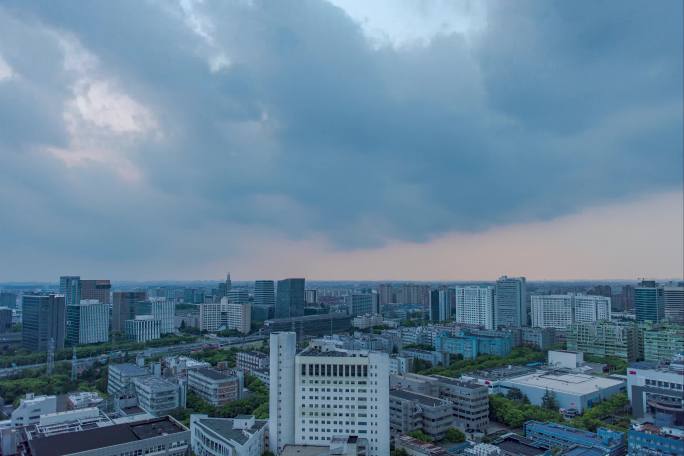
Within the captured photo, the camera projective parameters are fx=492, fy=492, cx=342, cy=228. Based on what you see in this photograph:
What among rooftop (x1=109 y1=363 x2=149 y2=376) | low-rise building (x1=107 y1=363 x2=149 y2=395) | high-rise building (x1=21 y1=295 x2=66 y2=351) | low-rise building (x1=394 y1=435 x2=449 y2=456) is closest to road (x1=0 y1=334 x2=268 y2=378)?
high-rise building (x1=21 y1=295 x2=66 y2=351)

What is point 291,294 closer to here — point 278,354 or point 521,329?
point 521,329

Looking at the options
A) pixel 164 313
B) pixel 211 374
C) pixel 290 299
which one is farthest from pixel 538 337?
pixel 164 313

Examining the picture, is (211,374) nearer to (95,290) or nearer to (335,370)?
(335,370)

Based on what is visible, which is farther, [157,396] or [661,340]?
[661,340]

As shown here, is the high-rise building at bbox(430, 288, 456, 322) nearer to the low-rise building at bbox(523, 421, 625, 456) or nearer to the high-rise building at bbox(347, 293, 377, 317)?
the high-rise building at bbox(347, 293, 377, 317)

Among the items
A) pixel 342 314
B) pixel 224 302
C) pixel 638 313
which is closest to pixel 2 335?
pixel 224 302

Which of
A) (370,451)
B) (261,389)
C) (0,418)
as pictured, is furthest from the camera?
(261,389)
